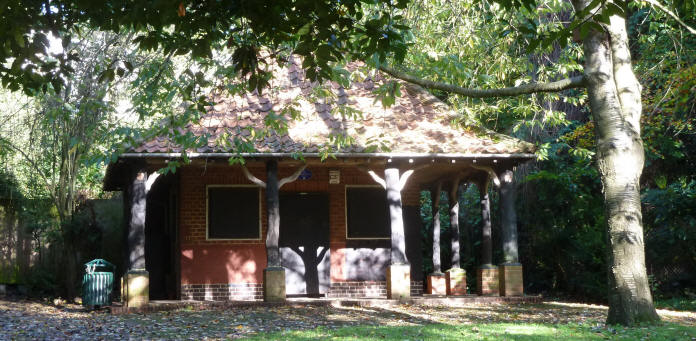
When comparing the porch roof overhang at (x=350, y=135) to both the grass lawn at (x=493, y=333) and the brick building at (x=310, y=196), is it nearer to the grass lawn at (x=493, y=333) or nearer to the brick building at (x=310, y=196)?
the brick building at (x=310, y=196)

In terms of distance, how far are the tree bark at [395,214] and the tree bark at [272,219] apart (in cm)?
203

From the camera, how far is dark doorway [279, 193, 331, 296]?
1494 cm

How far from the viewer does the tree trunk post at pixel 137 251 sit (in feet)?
40.6

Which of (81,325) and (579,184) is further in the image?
(579,184)

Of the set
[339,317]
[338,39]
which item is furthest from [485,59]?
[338,39]

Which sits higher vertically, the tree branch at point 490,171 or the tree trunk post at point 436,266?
the tree branch at point 490,171

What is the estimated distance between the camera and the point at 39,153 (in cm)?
1731

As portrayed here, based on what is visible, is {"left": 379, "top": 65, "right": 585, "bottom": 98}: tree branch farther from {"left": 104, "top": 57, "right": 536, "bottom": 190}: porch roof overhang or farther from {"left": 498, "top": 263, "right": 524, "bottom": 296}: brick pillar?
{"left": 498, "top": 263, "right": 524, "bottom": 296}: brick pillar

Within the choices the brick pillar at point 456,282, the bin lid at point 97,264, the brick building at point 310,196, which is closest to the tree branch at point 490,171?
the brick building at point 310,196

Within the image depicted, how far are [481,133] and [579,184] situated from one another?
411 centimetres

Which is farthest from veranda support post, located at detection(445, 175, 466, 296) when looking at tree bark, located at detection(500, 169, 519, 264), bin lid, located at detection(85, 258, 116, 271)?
bin lid, located at detection(85, 258, 116, 271)

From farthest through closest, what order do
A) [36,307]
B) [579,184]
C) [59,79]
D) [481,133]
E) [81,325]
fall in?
1. [579,184]
2. [36,307]
3. [481,133]
4. [81,325]
5. [59,79]

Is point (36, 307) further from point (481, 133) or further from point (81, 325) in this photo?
point (481, 133)

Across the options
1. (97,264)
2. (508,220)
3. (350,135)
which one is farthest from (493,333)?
(97,264)
